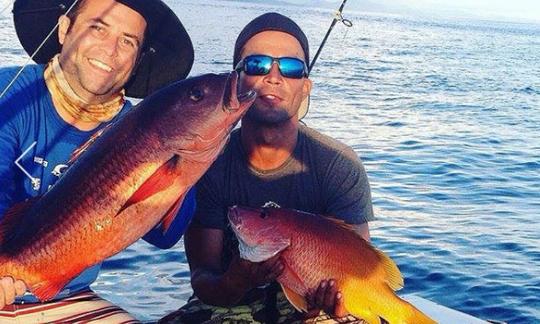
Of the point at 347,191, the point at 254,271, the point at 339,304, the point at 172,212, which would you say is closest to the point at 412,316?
the point at 339,304

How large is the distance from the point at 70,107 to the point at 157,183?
1310mm

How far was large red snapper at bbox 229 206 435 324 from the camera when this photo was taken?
12.5 feet

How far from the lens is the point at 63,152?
162 inches

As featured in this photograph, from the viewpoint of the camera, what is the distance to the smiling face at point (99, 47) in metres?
4.05

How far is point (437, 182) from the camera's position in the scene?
12695 millimetres

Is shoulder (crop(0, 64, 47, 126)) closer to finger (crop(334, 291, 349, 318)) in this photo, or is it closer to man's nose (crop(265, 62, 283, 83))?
man's nose (crop(265, 62, 283, 83))

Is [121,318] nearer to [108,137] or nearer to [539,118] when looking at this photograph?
[108,137]

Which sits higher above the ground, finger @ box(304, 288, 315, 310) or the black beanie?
the black beanie

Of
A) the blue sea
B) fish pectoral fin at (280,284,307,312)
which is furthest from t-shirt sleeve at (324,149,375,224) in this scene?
the blue sea

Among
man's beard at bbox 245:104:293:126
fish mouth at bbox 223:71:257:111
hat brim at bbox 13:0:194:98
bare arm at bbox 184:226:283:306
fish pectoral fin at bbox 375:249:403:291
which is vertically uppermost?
fish mouth at bbox 223:71:257:111

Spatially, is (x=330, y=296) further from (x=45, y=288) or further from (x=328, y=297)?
(x=45, y=288)

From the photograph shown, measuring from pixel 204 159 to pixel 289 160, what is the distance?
168cm

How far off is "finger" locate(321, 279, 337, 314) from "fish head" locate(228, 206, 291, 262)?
13.1 inches

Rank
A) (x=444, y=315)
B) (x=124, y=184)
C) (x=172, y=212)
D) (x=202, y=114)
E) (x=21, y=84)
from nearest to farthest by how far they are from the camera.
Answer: (x=124, y=184), (x=202, y=114), (x=172, y=212), (x=21, y=84), (x=444, y=315)
